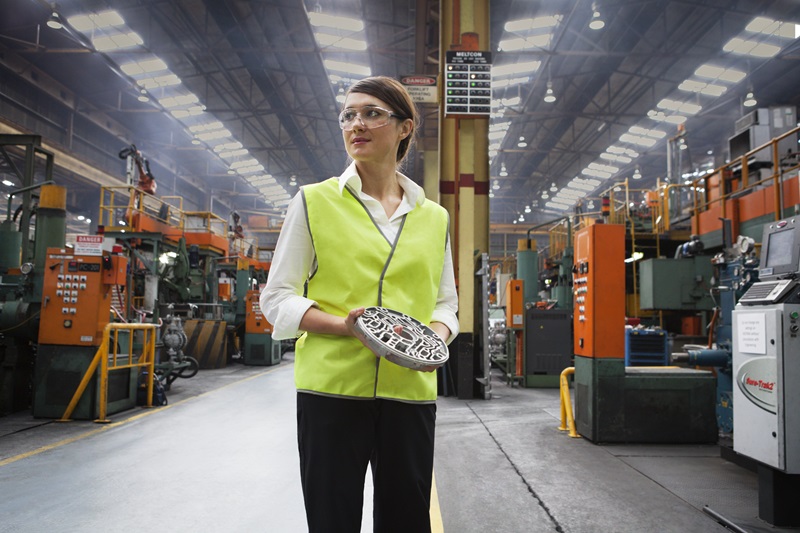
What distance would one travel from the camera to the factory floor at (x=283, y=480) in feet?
9.48

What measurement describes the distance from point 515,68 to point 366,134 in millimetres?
15508

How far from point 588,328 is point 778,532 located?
2.27 meters

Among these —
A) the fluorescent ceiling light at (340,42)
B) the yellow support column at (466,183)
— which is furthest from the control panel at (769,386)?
the fluorescent ceiling light at (340,42)

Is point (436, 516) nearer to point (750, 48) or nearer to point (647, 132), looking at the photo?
point (750, 48)

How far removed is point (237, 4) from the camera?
1196 cm

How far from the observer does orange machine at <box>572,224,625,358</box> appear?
4.72 m

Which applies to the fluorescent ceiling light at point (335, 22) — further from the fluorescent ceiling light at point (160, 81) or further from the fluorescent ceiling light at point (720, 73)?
the fluorescent ceiling light at point (720, 73)

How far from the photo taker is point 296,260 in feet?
3.90

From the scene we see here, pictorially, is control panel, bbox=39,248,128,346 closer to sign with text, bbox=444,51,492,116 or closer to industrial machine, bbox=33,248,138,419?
industrial machine, bbox=33,248,138,419

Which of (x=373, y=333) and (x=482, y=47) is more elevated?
(x=482, y=47)

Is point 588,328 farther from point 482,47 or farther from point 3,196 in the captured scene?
point 3,196

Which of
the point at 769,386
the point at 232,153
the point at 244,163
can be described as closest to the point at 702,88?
the point at 769,386

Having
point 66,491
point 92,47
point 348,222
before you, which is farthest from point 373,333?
point 92,47

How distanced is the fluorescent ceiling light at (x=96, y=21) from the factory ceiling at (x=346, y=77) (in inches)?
3.2
